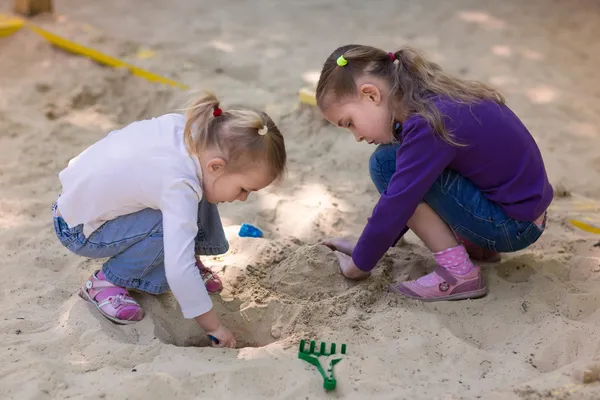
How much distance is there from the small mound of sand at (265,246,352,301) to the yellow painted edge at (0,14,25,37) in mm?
2708

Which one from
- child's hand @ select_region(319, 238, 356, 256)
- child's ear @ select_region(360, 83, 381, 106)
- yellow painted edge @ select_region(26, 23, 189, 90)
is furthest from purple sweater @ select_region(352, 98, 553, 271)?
yellow painted edge @ select_region(26, 23, 189, 90)

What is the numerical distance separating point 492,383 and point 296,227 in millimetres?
1134

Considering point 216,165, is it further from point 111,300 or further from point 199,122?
point 111,300

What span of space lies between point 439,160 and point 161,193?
831 millimetres

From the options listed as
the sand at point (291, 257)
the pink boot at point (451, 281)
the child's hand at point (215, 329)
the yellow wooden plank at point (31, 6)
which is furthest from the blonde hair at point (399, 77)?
the yellow wooden plank at point (31, 6)

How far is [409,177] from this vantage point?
2072mm

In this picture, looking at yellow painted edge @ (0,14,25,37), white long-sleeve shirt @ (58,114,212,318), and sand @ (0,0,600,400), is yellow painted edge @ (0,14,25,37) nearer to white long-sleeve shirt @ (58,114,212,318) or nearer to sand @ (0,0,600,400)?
sand @ (0,0,600,400)

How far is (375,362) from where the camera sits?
1.88 metres

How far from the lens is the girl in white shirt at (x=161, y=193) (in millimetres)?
1938

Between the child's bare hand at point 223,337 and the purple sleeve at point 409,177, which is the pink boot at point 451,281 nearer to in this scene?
the purple sleeve at point 409,177

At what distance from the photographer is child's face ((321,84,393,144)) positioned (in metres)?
2.11

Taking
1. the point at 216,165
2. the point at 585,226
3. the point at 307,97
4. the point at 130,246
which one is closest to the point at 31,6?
the point at 307,97

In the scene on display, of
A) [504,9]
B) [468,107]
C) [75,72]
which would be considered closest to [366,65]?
[468,107]

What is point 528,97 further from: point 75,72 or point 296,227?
point 75,72
